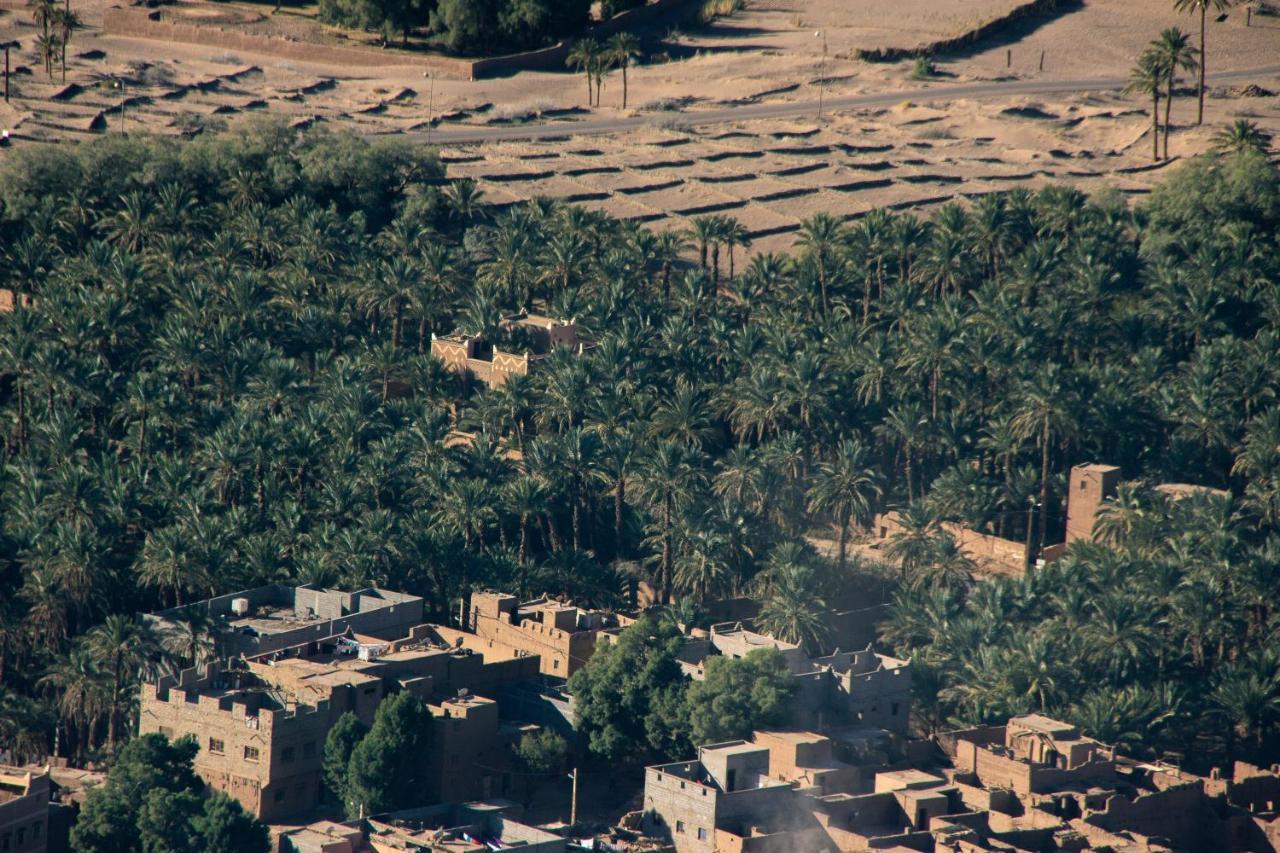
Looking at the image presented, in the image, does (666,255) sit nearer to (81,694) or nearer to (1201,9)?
(81,694)

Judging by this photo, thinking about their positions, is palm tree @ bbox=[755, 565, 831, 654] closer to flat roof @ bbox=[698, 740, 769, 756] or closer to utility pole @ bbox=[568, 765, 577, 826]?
flat roof @ bbox=[698, 740, 769, 756]

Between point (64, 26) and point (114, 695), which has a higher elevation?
point (64, 26)

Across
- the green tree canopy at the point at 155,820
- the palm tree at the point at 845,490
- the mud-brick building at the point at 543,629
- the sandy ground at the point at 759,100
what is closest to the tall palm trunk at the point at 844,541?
the palm tree at the point at 845,490

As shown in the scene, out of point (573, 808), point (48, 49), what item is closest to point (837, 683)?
point (573, 808)

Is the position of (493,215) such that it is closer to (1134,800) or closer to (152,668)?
(152,668)

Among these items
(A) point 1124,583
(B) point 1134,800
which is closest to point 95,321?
(A) point 1124,583

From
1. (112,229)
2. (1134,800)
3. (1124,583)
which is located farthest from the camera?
(112,229)

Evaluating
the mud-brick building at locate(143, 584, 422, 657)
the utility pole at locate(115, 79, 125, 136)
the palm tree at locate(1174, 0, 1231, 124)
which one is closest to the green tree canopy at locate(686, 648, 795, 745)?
the mud-brick building at locate(143, 584, 422, 657)
